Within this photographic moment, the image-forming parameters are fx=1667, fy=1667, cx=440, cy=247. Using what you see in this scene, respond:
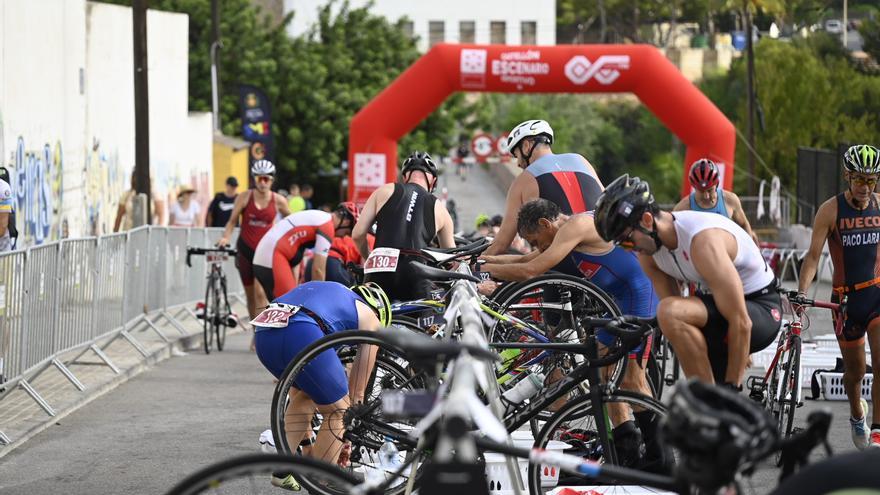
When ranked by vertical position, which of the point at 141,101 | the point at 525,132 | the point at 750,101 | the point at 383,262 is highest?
the point at 750,101

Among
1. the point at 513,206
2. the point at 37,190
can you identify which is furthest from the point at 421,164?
the point at 37,190

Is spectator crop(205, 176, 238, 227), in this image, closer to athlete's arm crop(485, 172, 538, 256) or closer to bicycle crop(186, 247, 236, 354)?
bicycle crop(186, 247, 236, 354)

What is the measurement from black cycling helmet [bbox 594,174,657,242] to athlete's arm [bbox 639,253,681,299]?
476 mm

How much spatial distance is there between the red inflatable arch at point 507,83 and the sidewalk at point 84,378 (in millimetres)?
10503

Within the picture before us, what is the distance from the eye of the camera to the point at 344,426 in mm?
7766

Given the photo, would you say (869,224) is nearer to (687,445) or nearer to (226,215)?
(687,445)

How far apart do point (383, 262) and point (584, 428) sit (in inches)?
145

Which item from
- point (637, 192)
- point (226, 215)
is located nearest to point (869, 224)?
point (637, 192)

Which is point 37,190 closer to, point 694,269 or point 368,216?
point 368,216

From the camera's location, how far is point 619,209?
22.5ft

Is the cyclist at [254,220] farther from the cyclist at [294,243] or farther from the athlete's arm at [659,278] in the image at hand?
the athlete's arm at [659,278]

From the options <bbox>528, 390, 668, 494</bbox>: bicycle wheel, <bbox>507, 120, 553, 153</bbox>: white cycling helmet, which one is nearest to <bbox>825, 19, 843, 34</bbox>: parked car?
<bbox>507, 120, 553, 153</bbox>: white cycling helmet

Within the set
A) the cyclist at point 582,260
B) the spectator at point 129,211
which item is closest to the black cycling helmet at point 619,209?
the cyclist at point 582,260

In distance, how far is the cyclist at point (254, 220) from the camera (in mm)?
16609
